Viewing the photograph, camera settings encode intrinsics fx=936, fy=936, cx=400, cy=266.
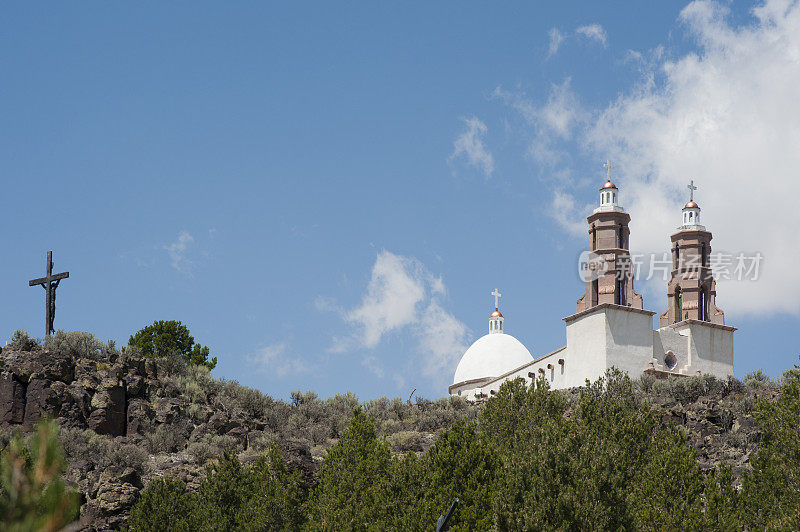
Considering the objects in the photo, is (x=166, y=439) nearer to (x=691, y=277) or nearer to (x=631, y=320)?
(x=631, y=320)

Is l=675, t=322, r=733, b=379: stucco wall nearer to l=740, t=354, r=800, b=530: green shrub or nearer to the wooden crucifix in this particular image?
l=740, t=354, r=800, b=530: green shrub

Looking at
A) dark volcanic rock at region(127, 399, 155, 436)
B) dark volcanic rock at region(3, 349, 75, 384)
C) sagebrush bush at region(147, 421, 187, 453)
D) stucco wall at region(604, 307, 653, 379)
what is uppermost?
stucco wall at region(604, 307, 653, 379)

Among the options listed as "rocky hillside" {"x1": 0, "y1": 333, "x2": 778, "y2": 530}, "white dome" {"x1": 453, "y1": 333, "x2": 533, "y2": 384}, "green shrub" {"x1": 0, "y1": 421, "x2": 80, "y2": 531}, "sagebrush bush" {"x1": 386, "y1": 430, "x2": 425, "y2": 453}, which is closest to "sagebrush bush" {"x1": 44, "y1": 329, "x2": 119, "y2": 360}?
"rocky hillside" {"x1": 0, "y1": 333, "x2": 778, "y2": 530}

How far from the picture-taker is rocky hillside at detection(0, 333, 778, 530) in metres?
29.5

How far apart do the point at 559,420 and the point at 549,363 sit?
1988 centimetres

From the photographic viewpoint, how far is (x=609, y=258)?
46.2 m

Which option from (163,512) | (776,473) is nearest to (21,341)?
(163,512)

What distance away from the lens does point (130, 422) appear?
34.3 metres

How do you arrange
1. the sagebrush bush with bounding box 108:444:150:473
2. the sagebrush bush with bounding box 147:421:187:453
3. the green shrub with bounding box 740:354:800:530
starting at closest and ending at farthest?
the green shrub with bounding box 740:354:800:530 → the sagebrush bush with bounding box 108:444:150:473 → the sagebrush bush with bounding box 147:421:187:453

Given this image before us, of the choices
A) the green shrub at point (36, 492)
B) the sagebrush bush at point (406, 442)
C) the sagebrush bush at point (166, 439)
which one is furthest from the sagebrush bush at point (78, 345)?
the green shrub at point (36, 492)

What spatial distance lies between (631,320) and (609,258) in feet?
10.9

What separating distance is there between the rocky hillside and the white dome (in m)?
15.7

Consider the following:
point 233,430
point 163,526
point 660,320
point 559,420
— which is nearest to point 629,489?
point 559,420

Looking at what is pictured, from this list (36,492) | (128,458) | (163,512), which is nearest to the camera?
(36,492)
